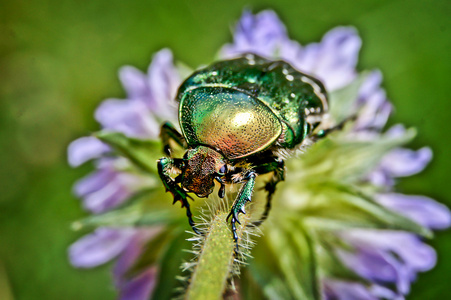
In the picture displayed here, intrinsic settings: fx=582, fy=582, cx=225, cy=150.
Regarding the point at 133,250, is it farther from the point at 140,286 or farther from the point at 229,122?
the point at 229,122

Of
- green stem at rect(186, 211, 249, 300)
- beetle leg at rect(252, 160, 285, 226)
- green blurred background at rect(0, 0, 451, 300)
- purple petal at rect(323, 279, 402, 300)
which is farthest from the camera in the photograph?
green blurred background at rect(0, 0, 451, 300)

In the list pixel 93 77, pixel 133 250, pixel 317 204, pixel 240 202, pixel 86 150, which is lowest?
pixel 240 202

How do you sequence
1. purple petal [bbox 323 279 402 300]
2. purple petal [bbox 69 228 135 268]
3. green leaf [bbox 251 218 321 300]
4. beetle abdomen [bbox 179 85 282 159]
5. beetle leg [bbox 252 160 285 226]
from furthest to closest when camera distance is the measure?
purple petal [bbox 69 228 135 268] → purple petal [bbox 323 279 402 300] → green leaf [bbox 251 218 321 300] → beetle leg [bbox 252 160 285 226] → beetle abdomen [bbox 179 85 282 159]

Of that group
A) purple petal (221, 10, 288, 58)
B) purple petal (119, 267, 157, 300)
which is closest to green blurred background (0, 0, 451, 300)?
purple petal (119, 267, 157, 300)

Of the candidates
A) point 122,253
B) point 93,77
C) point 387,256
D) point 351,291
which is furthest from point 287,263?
point 93,77

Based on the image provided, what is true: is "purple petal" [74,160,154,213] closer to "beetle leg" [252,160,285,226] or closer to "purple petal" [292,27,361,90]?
"beetle leg" [252,160,285,226]
